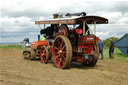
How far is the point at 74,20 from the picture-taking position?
25.7 feet

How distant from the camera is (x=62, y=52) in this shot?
27.7ft

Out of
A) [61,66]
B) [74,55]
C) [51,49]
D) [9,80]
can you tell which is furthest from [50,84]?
[51,49]

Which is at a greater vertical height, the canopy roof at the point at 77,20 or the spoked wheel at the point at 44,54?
the canopy roof at the point at 77,20

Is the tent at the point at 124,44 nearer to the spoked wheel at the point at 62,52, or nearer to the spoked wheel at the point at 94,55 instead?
the spoked wheel at the point at 94,55

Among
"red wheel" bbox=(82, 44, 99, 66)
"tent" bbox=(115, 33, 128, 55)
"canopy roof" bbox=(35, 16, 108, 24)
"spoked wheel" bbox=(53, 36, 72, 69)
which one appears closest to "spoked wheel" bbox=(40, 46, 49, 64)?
"spoked wheel" bbox=(53, 36, 72, 69)

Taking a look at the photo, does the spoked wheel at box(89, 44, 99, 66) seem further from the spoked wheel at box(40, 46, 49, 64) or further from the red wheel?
the spoked wheel at box(40, 46, 49, 64)

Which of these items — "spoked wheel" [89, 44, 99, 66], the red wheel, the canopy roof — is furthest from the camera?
"spoked wheel" [89, 44, 99, 66]

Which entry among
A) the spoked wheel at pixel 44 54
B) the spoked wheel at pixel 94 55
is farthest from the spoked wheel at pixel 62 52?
the spoked wheel at pixel 94 55

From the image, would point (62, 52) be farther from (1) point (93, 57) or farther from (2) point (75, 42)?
(1) point (93, 57)

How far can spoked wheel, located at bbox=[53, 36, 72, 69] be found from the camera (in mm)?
7898

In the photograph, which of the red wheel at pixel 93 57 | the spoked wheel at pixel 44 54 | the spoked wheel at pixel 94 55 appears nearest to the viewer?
the red wheel at pixel 93 57

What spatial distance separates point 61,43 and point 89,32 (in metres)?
1.69

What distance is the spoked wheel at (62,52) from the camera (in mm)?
7898

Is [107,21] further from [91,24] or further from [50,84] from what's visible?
[50,84]
